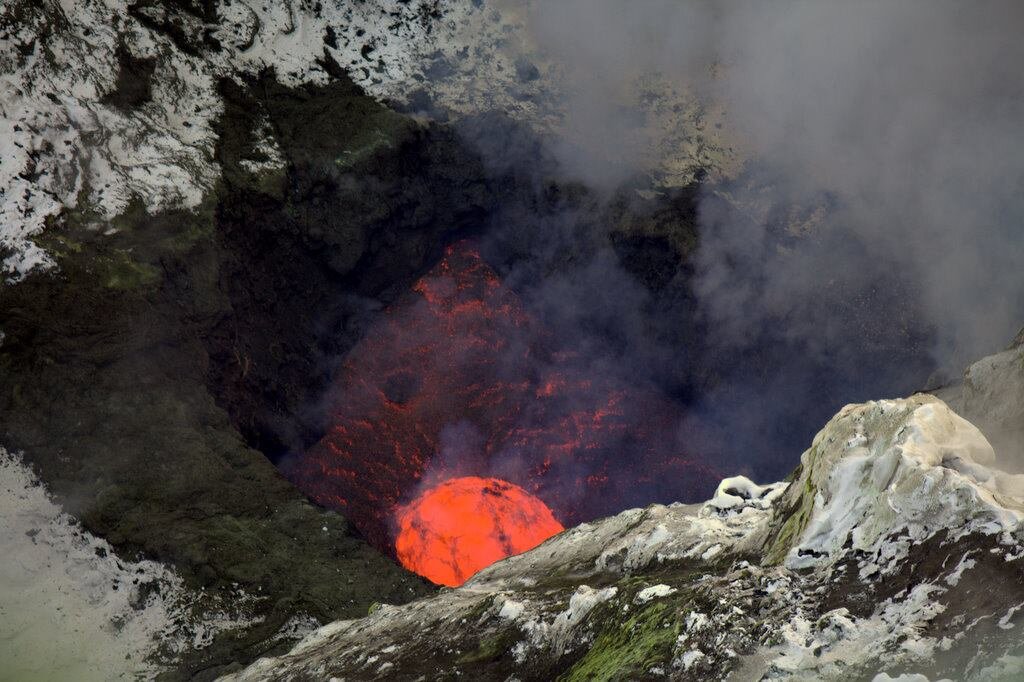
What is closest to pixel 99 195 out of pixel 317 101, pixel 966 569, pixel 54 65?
pixel 54 65

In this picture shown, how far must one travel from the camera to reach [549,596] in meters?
5.83

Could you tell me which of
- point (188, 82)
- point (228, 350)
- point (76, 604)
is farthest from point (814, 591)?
point (188, 82)

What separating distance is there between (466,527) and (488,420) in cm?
237

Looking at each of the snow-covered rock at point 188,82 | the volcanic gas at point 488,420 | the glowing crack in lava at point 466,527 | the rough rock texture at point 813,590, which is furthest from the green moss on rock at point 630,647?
the snow-covered rock at point 188,82

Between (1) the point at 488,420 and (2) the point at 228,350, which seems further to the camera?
(1) the point at 488,420

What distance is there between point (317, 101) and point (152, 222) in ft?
13.4

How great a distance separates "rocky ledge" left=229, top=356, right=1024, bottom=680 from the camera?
11.5 feet

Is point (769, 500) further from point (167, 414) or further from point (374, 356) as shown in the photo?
point (374, 356)

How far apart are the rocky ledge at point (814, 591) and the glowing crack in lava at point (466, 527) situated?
6479 mm

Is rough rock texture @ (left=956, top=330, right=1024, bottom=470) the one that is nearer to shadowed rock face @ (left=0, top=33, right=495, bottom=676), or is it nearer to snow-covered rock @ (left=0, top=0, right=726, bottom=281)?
shadowed rock face @ (left=0, top=33, right=495, bottom=676)

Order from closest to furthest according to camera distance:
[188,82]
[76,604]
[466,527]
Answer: [76,604]
[188,82]
[466,527]

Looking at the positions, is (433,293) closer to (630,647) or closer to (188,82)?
(188,82)

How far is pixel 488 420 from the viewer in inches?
584

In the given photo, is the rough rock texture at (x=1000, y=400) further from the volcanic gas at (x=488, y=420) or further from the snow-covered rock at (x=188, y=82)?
the snow-covered rock at (x=188, y=82)
